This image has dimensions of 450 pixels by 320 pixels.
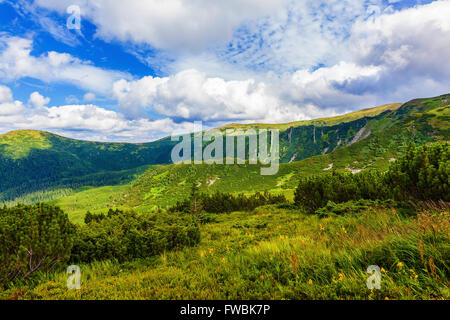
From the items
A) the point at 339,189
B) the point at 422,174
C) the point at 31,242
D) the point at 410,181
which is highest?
the point at 422,174

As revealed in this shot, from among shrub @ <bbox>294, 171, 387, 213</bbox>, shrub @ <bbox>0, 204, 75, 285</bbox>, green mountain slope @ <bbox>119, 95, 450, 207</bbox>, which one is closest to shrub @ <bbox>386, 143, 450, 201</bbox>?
shrub @ <bbox>294, 171, 387, 213</bbox>

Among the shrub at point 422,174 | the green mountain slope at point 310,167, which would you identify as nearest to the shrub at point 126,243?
the shrub at point 422,174

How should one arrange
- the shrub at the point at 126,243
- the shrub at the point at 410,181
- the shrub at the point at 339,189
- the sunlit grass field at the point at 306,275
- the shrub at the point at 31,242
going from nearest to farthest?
1. the sunlit grass field at the point at 306,275
2. the shrub at the point at 31,242
3. the shrub at the point at 410,181
4. the shrub at the point at 126,243
5. the shrub at the point at 339,189

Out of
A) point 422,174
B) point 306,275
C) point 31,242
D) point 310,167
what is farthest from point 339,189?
point 310,167

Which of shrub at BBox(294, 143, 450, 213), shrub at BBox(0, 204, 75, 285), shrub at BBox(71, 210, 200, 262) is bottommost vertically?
shrub at BBox(71, 210, 200, 262)

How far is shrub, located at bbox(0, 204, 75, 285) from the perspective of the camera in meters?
6.13

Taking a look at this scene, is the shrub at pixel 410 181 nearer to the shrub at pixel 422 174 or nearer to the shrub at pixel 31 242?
the shrub at pixel 422 174

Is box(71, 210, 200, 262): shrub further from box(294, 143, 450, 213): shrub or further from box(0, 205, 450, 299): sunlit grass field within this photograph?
box(294, 143, 450, 213): shrub

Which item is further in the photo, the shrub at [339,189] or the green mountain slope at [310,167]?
the green mountain slope at [310,167]

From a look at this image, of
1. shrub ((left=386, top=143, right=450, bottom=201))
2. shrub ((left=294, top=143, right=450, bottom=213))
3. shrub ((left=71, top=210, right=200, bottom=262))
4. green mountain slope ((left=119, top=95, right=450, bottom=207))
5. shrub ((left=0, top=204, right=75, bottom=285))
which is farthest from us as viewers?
green mountain slope ((left=119, top=95, right=450, bottom=207))

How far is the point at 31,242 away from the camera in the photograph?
6.43 metres

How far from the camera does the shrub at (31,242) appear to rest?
6.13 metres

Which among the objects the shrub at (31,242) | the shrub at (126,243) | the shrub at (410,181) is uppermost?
the shrub at (410,181)

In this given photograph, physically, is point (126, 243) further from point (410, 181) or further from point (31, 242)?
point (410, 181)
